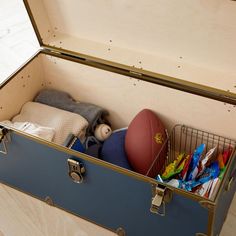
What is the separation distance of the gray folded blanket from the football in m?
0.17

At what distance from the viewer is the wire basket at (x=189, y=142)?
1347mm

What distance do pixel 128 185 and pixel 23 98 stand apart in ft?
2.22

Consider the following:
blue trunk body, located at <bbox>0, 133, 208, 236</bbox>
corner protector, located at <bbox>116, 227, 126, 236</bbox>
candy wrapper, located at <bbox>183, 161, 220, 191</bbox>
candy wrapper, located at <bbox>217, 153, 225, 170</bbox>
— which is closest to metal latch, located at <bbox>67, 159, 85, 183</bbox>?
blue trunk body, located at <bbox>0, 133, 208, 236</bbox>

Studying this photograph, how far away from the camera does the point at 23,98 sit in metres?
1.55

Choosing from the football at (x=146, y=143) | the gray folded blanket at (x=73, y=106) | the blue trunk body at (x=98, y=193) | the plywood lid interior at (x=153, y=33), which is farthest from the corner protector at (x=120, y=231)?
the plywood lid interior at (x=153, y=33)

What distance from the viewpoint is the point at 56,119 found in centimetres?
149

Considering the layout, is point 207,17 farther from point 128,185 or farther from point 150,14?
point 128,185

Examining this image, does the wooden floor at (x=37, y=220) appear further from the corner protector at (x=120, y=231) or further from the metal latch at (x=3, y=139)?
the metal latch at (x=3, y=139)

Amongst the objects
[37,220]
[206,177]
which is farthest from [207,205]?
[37,220]

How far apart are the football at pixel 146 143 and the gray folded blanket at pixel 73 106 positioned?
17cm

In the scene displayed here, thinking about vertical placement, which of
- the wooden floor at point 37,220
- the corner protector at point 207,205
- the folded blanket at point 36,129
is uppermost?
the corner protector at point 207,205

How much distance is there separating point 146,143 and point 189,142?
19 cm

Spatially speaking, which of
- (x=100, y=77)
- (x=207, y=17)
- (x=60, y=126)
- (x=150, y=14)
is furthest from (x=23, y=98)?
(x=207, y=17)

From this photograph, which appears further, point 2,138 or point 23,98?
point 23,98
